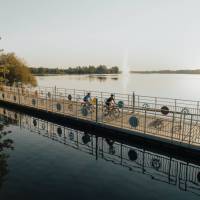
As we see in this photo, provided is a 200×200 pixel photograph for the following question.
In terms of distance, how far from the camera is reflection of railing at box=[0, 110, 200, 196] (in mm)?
10508

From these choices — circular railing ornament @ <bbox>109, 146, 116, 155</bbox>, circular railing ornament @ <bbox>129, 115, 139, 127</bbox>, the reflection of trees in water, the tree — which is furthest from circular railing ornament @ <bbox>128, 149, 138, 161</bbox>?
the tree

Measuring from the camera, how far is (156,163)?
12.0 metres

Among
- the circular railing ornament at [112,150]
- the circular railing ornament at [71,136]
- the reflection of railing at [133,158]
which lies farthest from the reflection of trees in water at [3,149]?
the circular railing ornament at [112,150]

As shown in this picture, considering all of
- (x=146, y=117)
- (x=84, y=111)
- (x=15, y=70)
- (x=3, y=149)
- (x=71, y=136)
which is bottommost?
(x=3, y=149)

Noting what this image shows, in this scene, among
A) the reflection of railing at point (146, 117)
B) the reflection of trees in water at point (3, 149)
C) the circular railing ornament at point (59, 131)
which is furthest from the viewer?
the circular railing ornament at point (59, 131)

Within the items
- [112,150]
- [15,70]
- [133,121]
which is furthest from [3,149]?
[15,70]

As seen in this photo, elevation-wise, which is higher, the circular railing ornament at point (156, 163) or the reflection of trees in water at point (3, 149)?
the circular railing ornament at point (156, 163)

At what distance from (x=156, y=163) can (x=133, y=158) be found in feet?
4.34

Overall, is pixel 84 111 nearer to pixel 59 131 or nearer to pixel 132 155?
pixel 59 131

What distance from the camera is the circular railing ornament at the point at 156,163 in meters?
11.6

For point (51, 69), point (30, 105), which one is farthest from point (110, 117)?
point (51, 69)

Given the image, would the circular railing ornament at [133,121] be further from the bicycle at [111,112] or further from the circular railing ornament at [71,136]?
the circular railing ornament at [71,136]

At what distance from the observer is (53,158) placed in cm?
1294

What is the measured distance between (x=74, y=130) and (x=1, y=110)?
1351cm
